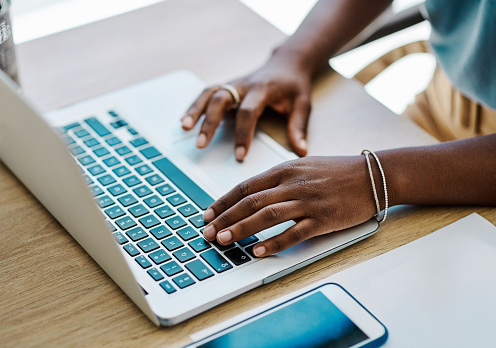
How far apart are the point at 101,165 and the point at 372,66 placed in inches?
22.6

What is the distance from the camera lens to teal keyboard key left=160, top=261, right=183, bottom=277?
68 cm

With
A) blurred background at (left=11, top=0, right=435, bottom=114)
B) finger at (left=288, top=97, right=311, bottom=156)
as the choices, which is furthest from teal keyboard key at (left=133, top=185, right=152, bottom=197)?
blurred background at (left=11, top=0, right=435, bottom=114)

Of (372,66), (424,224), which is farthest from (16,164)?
(372,66)

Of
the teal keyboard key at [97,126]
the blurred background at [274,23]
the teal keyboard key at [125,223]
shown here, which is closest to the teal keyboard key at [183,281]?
the teal keyboard key at [125,223]

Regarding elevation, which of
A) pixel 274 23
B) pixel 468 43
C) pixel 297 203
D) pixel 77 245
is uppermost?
pixel 468 43

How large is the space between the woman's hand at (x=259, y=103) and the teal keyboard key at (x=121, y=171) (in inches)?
4.2

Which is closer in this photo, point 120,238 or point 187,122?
point 120,238

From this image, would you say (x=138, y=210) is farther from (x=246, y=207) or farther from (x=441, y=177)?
(x=441, y=177)

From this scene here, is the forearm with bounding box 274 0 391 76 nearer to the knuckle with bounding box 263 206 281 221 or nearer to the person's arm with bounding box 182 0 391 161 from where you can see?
the person's arm with bounding box 182 0 391 161

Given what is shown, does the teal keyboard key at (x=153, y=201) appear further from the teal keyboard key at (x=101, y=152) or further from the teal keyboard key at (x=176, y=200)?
the teal keyboard key at (x=101, y=152)

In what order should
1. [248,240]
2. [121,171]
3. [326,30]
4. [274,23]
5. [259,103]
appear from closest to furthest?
[248,240], [121,171], [259,103], [326,30], [274,23]

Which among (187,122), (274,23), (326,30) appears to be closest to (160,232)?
(187,122)

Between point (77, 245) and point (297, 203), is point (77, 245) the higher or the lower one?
the lower one

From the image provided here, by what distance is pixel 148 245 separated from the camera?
0.71 metres
